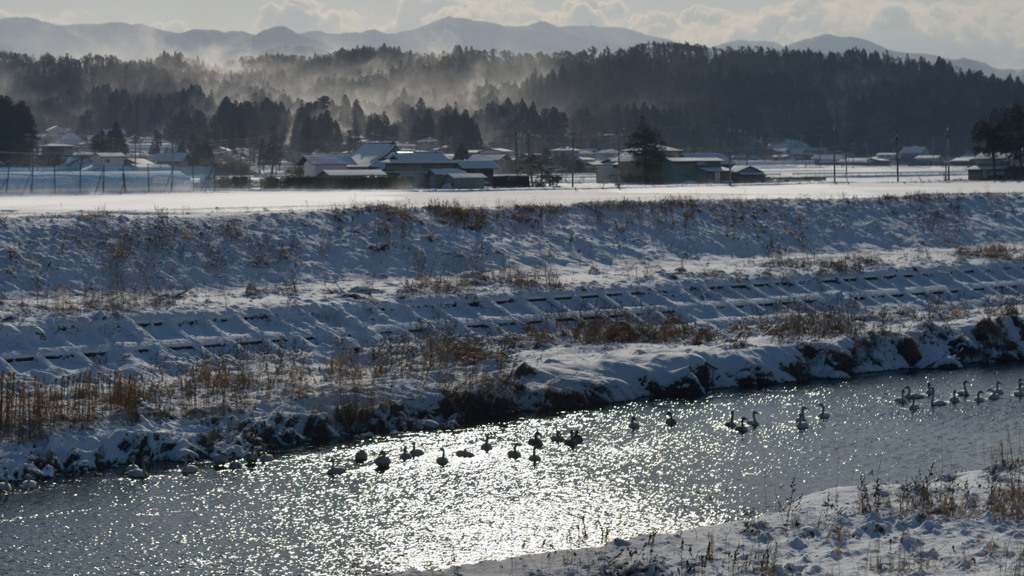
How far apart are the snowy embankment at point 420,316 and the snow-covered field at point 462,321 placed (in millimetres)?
79

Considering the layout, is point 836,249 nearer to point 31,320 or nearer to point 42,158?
point 31,320

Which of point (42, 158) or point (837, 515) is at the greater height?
point (42, 158)

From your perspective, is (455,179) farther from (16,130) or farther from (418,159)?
(16,130)

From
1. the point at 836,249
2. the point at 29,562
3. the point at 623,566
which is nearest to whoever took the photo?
the point at 623,566

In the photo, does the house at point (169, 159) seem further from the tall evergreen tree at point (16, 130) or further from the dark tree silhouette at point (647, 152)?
the dark tree silhouette at point (647, 152)

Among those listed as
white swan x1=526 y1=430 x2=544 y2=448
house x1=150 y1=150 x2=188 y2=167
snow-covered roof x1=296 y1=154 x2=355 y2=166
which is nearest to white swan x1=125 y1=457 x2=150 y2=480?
white swan x1=526 y1=430 x2=544 y2=448

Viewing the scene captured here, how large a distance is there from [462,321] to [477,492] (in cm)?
1137

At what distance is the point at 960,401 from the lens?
896 inches

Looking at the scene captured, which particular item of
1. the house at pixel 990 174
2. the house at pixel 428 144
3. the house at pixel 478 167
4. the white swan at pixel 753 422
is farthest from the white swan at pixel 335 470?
the house at pixel 428 144

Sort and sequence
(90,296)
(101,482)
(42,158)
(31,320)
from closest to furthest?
(101,482) → (31,320) → (90,296) → (42,158)

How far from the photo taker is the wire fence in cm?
6475

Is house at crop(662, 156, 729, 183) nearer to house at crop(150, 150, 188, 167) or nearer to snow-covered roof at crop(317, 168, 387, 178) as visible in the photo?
snow-covered roof at crop(317, 168, 387, 178)

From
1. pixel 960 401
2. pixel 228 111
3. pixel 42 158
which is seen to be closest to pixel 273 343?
pixel 960 401

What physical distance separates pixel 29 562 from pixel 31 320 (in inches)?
475
